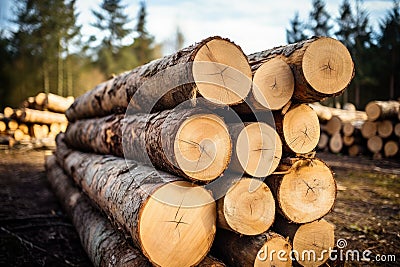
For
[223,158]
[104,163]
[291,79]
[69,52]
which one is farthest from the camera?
[69,52]

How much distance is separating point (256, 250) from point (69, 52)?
848 inches

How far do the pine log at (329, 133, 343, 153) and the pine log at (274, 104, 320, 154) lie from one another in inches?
310

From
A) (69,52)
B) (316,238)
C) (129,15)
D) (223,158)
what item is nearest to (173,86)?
(223,158)

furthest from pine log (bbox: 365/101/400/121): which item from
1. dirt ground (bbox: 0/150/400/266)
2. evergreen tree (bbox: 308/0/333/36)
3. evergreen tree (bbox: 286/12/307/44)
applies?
evergreen tree (bbox: 286/12/307/44)

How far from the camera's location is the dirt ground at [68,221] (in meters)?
2.74

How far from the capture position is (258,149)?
6.77 feet

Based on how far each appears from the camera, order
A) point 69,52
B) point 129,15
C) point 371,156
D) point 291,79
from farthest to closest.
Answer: point 129,15
point 69,52
point 371,156
point 291,79

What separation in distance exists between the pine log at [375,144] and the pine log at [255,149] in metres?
7.98

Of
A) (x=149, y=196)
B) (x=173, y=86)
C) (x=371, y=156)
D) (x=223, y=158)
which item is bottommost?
(x=371, y=156)

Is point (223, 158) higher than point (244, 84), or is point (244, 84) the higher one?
point (244, 84)

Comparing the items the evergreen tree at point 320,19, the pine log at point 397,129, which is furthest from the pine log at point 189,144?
the evergreen tree at point 320,19

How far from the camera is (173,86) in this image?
6.92ft

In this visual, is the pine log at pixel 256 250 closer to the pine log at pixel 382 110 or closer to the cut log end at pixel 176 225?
the cut log end at pixel 176 225

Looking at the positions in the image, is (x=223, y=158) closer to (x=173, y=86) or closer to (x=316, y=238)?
(x=173, y=86)
